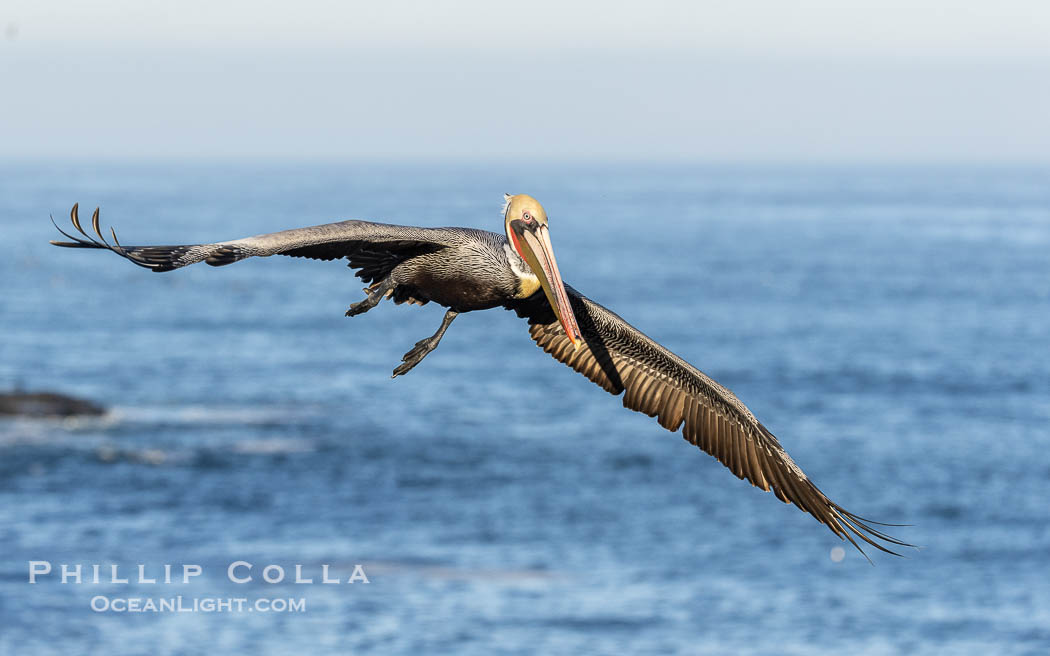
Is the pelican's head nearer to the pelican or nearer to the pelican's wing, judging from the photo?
the pelican

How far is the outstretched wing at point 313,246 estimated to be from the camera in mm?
9461

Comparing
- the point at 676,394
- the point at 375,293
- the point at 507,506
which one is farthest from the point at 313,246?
the point at 507,506

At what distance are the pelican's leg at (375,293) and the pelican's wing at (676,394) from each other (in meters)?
1.53

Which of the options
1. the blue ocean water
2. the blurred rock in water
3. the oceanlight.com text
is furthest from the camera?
the blurred rock in water

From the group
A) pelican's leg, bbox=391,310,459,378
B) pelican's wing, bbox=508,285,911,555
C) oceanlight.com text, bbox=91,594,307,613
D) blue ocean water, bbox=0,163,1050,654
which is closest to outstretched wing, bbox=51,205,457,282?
pelican's leg, bbox=391,310,459,378

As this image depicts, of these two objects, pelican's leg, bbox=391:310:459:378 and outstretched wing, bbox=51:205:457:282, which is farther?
pelican's leg, bbox=391:310:459:378

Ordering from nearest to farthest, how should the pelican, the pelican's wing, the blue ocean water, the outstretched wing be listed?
the outstretched wing
the pelican
the pelican's wing
the blue ocean water

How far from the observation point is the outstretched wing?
9.46 m

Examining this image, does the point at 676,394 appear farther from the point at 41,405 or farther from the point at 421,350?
the point at 41,405

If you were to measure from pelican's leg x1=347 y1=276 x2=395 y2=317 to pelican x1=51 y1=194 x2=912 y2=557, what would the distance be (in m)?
0.01

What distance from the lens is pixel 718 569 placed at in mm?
82938

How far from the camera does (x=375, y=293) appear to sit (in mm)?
11070

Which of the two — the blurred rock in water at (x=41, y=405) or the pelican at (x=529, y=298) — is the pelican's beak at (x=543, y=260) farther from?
the blurred rock in water at (x=41, y=405)

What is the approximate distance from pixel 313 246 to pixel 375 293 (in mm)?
847
